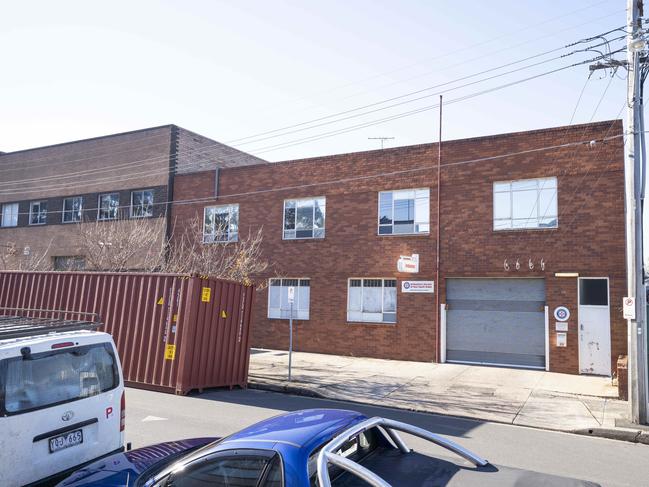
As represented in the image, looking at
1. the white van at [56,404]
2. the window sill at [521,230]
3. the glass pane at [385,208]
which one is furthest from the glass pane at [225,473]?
the glass pane at [385,208]

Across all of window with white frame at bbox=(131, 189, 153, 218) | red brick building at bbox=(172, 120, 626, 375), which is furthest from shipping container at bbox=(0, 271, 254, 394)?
window with white frame at bbox=(131, 189, 153, 218)

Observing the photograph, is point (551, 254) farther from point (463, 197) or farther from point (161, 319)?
point (161, 319)

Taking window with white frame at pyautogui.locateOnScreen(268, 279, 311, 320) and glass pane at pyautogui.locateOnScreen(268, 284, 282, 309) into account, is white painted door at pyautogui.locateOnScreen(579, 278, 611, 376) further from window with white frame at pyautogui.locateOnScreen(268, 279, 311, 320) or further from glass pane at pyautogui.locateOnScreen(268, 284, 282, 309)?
glass pane at pyautogui.locateOnScreen(268, 284, 282, 309)

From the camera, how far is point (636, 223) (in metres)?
10.2

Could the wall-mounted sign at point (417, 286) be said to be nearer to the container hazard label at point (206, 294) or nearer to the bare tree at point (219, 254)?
the bare tree at point (219, 254)

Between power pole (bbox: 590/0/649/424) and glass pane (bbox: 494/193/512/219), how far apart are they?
6658 millimetres

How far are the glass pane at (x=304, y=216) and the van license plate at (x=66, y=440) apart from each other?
16.2 meters

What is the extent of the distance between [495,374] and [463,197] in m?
5.87

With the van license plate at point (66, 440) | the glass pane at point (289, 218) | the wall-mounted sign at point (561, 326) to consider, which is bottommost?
the van license plate at point (66, 440)

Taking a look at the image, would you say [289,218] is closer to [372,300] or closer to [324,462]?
[372,300]

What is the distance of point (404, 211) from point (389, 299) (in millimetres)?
3201

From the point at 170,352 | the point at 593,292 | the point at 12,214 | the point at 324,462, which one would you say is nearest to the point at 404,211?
the point at 593,292

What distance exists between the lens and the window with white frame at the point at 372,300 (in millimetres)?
19062

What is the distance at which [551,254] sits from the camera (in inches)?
648
